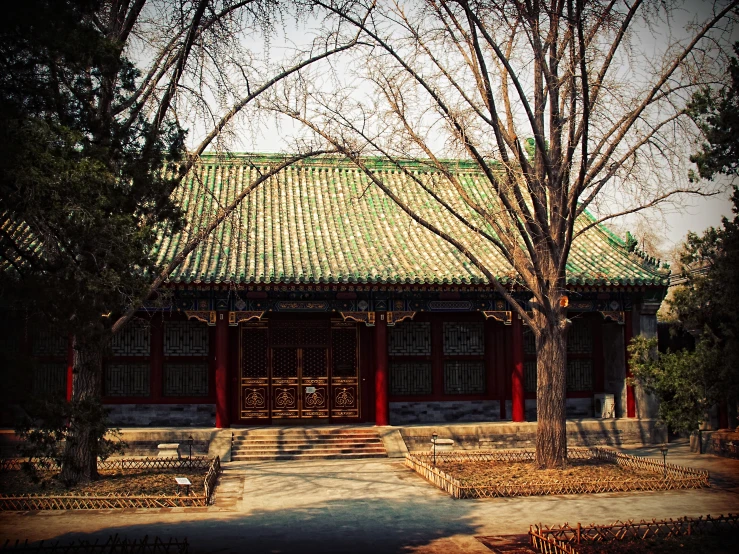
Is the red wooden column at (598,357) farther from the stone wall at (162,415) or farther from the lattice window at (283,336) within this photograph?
the stone wall at (162,415)

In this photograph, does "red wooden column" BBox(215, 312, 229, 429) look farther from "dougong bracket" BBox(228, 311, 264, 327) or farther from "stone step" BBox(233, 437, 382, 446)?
"stone step" BBox(233, 437, 382, 446)

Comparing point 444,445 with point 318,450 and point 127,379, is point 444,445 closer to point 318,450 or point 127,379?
point 318,450

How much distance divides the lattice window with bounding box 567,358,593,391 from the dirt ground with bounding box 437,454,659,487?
17.7 ft

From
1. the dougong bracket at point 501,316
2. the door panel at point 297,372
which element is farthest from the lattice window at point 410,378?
the dougong bracket at point 501,316

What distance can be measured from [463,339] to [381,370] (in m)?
2.83

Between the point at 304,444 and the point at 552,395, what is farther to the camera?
the point at 304,444

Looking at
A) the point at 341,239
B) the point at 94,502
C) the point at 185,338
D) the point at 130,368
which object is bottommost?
the point at 94,502

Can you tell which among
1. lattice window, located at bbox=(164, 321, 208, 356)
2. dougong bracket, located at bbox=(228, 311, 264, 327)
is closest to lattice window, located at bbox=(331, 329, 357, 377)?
dougong bracket, located at bbox=(228, 311, 264, 327)

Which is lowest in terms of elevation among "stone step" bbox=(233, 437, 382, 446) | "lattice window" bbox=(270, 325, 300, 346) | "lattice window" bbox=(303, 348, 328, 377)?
"stone step" bbox=(233, 437, 382, 446)

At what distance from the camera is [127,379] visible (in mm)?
18047

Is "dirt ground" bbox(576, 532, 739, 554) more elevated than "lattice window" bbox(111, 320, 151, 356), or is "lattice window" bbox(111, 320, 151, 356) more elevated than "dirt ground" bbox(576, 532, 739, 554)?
"lattice window" bbox(111, 320, 151, 356)

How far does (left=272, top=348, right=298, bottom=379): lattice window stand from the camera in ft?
60.4

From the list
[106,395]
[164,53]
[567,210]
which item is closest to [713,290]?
[567,210]

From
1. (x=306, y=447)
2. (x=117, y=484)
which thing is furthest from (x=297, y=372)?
(x=117, y=484)
